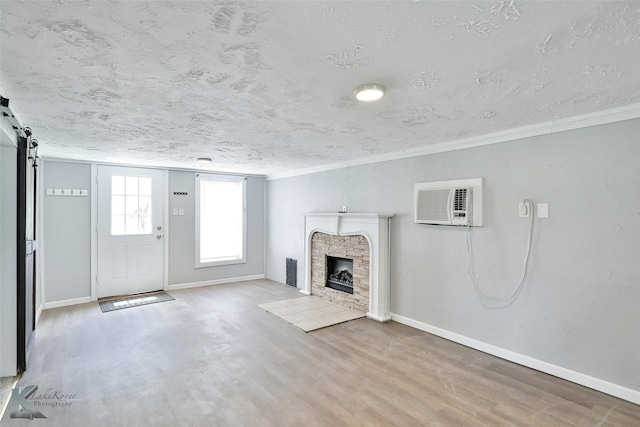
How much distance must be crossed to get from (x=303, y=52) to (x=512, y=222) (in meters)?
2.54

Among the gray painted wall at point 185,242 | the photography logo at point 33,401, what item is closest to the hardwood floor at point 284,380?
the photography logo at point 33,401

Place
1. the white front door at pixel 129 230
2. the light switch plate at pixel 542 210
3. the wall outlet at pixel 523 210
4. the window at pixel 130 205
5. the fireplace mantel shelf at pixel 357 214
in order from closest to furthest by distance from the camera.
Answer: the light switch plate at pixel 542 210 < the wall outlet at pixel 523 210 < the fireplace mantel shelf at pixel 357 214 < the white front door at pixel 129 230 < the window at pixel 130 205

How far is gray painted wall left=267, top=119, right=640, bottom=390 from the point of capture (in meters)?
2.46

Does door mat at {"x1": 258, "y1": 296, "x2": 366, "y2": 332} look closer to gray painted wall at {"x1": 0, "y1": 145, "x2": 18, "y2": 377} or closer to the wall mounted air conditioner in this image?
the wall mounted air conditioner

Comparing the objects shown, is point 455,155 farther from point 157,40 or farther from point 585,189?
point 157,40

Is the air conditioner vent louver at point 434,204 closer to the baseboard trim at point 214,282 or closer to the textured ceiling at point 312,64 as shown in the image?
the textured ceiling at point 312,64

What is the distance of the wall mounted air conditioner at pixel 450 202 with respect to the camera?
3.31 metres

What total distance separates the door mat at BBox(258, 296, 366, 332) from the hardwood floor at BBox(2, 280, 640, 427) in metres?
0.18

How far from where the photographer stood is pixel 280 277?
6.44m

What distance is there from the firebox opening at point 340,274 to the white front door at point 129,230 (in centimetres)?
295

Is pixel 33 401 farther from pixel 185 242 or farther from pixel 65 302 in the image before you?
pixel 185 242

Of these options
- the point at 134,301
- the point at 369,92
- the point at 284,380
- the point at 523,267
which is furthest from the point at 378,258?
the point at 134,301

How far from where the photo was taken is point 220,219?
6.29 m

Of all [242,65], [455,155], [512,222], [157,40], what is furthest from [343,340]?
[157,40]
